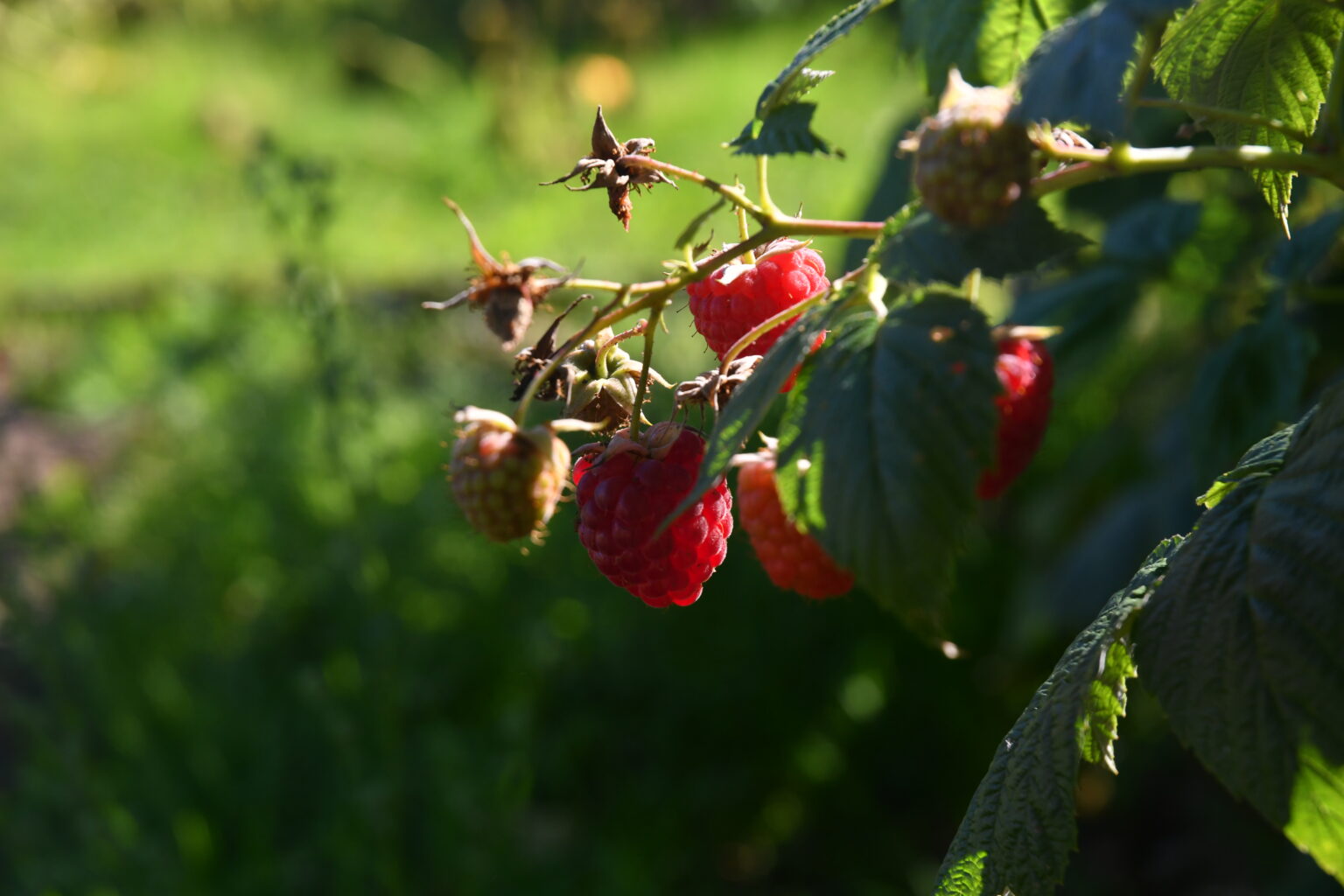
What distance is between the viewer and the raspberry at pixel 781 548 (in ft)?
2.44

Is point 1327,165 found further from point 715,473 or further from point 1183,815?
point 1183,815

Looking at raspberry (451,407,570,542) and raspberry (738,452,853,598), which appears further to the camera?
raspberry (738,452,853,598)

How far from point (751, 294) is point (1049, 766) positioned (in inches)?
12.2

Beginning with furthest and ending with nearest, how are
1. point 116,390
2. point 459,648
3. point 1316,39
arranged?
point 116,390, point 459,648, point 1316,39

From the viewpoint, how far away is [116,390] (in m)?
4.53

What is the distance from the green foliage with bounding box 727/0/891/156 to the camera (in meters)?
0.60

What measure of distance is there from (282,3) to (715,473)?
8905mm

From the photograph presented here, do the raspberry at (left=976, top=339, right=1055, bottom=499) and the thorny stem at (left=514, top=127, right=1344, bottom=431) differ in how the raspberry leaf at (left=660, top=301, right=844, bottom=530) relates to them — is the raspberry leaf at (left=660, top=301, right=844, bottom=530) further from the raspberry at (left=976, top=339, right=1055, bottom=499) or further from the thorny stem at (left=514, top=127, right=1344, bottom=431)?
the raspberry at (left=976, top=339, right=1055, bottom=499)

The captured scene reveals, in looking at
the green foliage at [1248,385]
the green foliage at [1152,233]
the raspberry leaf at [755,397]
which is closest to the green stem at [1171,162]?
the raspberry leaf at [755,397]

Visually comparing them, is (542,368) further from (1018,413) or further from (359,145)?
(359,145)

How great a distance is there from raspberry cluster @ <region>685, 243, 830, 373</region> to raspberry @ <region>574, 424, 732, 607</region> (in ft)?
0.21

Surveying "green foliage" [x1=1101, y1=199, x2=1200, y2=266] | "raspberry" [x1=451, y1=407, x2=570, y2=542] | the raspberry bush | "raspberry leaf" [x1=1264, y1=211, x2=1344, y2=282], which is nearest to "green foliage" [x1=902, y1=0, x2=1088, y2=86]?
the raspberry bush

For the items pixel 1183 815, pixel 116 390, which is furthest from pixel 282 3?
pixel 1183 815

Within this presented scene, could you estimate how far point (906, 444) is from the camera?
524 mm
